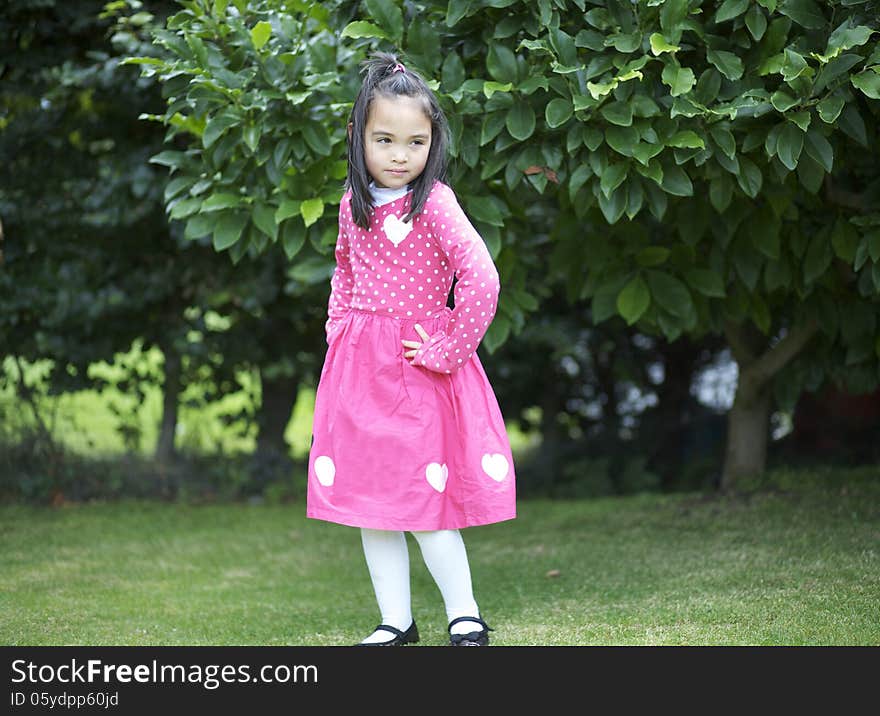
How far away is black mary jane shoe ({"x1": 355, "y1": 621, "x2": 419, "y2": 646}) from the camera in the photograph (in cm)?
291

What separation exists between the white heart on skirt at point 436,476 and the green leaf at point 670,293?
1481 mm

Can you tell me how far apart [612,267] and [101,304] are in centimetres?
253

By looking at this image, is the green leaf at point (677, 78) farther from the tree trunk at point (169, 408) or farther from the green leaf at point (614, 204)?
the tree trunk at point (169, 408)

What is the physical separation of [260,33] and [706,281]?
Answer: 5.91 feet

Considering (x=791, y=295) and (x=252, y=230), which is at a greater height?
(x=252, y=230)

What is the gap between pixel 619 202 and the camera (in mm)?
3295

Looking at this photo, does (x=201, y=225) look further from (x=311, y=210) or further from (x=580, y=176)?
(x=580, y=176)

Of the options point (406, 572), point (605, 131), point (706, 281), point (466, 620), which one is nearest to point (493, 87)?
point (605, 131)

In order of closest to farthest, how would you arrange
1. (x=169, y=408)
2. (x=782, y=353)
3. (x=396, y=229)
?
1. (x=396, y=229)
2. (x=782, y=353)
3. (x=169, y=408)

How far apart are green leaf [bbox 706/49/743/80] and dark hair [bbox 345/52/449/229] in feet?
2.75

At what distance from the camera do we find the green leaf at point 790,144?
3.02 metres

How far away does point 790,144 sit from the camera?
120 inches

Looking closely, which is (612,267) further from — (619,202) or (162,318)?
(162,318)

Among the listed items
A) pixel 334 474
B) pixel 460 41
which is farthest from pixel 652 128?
pixel 334 474
